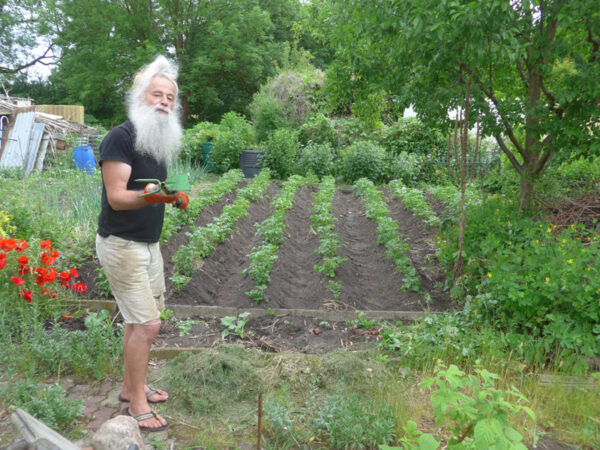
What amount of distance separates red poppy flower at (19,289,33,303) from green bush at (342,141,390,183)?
10641 millimetres

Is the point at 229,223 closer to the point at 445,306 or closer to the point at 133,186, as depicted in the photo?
the point at 445,306

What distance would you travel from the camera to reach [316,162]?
1397 centimetres

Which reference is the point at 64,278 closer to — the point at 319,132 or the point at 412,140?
the point at 319,132

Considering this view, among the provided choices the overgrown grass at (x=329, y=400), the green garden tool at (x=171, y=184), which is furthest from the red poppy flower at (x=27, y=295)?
the green garden tool at (x=171, y=184)

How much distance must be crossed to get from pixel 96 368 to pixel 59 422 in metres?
0.63

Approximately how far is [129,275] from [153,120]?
93 cm

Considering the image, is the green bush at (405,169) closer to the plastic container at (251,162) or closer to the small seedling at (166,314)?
the plastic container at (251,162)

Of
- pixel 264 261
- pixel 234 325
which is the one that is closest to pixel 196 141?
pixel 264 261

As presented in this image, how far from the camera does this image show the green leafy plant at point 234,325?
4023 mm

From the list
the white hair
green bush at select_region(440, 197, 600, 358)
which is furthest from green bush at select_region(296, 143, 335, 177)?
the white hair

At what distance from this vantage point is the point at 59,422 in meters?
2.67

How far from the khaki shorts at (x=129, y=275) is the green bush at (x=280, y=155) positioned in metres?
11.2

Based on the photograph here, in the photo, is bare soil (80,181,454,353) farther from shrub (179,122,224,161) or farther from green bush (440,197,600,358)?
shrub (179,122,224,161)

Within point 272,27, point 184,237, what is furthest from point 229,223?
point 272,27
